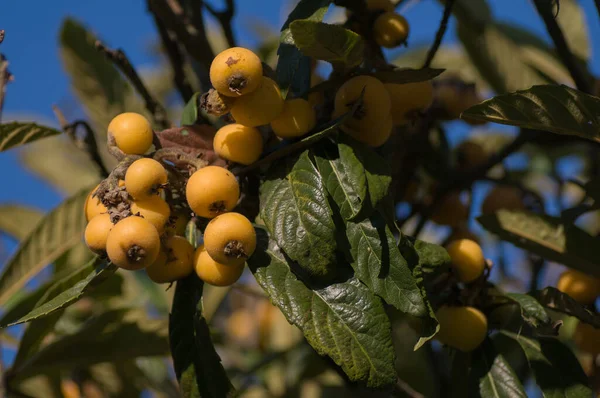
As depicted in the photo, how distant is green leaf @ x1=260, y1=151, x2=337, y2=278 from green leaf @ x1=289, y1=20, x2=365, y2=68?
159 mm

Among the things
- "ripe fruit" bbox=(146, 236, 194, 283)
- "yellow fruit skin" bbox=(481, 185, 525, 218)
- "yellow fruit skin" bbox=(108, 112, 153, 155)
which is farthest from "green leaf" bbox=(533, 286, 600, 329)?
"yellow fruit skin" bbox=(108, 112, 153, 155)

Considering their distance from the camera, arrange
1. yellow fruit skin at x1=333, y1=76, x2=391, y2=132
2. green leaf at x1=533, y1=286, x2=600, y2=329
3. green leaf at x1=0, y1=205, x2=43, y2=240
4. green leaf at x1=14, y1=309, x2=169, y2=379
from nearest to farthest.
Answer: yellow fruit skin at x1=333, y1=76, x2=391, y2=132 < green leaf at x1=533, y1=286, x2=600, y2=329 < green leaf at x1=14, y1=309, x2=169, y2=379 < green leaf at x1=0, y1=205, x2=43, y2=240

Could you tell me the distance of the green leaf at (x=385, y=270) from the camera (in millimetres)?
1054

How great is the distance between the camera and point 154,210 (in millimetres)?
1120

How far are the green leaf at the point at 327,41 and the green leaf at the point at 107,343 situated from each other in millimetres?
856

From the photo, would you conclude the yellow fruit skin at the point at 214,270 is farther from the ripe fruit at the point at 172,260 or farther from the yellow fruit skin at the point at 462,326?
the yellow fruit skin at the point at 462,326

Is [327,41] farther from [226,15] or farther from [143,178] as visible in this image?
[226,15]

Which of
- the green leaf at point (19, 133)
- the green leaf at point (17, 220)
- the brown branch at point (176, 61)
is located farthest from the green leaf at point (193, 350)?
the green leaf at point (17, 220)

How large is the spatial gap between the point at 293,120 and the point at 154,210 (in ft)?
0.86

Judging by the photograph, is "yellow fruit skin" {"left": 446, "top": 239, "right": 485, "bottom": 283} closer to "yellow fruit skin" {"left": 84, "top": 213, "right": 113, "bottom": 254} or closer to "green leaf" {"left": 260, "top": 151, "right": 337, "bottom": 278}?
"green leaf" {"left": 260, "top": 151, "right": 337, "bottom": 278}

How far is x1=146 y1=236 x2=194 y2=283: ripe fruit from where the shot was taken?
115 cm

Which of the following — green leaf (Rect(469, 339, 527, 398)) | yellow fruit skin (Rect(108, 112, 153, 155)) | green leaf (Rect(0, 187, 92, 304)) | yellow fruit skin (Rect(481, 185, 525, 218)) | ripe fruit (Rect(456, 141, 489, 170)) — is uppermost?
yellow fruit skin (Rect(108, 112, 153, 155))

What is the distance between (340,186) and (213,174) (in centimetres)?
20

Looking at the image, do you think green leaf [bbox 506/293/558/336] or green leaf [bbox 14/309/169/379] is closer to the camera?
green leaf [bbox 506/293/558/336]
